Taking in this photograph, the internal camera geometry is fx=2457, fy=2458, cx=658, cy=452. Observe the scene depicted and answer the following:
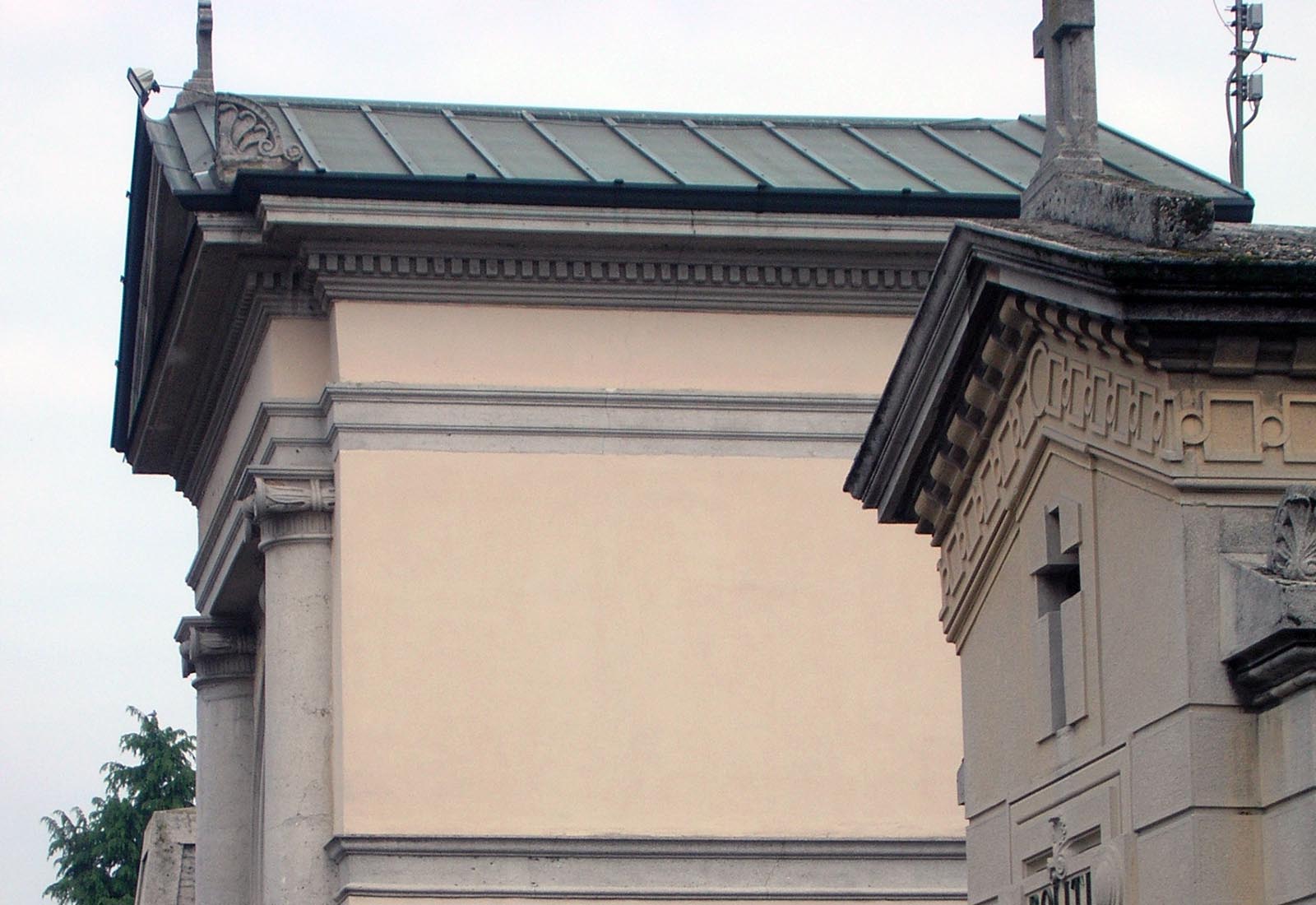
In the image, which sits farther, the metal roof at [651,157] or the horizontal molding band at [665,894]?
the metal roof at [651,157]

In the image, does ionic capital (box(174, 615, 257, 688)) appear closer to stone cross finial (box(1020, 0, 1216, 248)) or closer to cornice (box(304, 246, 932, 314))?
cornice (box(304, 246, 932, 314))

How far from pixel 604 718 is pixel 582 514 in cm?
203

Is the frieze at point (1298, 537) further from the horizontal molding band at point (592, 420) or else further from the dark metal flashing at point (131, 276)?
the dark metal flashing at point (131, 276)

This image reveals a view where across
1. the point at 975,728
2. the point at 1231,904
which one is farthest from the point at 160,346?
the point at 1231,904

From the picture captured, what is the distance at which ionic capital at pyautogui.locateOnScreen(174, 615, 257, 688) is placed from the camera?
3012 centimetres

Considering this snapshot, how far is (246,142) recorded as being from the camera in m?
24.0

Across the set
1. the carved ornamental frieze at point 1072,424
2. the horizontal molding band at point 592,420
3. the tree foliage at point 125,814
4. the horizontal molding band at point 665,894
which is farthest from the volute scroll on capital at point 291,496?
the tree foliage at point 125,814

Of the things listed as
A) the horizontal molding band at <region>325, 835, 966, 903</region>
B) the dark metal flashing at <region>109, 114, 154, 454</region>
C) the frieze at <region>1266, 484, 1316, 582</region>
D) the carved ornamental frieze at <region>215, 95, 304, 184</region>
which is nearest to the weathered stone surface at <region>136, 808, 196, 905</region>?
the dark metal flashing at <region>109, 114, 154, 454</region>

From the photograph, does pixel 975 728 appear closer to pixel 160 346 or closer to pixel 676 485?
pixel 676 485

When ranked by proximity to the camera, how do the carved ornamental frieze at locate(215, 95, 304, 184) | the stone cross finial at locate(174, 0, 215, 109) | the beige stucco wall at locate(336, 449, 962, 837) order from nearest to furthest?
the beige stucco wall at locate(336, 449, 962, 837)
the carved ornamental frieze at locate(215, 95, 304, 184)
the stone cross finial at locate(174, 0, 215, 109)

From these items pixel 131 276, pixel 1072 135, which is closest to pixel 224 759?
pixel 131 276

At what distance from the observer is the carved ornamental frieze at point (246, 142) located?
23812 millimetres

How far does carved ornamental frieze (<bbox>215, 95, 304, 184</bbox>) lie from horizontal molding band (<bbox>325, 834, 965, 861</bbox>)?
21.3ft

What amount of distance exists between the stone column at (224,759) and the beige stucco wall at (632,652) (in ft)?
22.6
